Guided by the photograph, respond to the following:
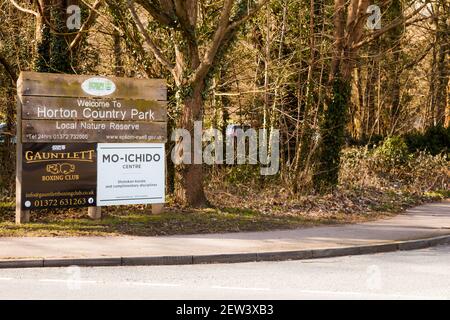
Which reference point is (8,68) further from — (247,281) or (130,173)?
(247,281)

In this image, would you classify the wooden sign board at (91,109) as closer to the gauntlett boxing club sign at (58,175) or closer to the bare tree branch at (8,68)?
Answer: the gauntlett boxing club sign at (58,175)

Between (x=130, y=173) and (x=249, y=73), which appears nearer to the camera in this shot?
(x=130, y=173)

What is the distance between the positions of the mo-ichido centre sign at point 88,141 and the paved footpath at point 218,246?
1856 mm

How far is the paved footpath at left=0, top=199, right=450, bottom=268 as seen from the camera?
10.8 meters

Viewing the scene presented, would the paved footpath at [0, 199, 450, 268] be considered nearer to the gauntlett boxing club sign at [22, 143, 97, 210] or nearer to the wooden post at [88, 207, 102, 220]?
the gauntlett boxing club sign at [22, 143, 97, 210]

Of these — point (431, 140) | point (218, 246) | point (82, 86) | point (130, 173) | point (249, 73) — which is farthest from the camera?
point (431, 140)

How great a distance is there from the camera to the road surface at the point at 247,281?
8.49m

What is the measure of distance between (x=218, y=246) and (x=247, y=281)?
8.48ft

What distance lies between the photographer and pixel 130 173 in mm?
14883

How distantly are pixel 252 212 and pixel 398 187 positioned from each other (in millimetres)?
7632

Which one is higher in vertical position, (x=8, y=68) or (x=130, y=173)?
(x=8, y=68)

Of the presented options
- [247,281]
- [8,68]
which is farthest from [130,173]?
[8,68]

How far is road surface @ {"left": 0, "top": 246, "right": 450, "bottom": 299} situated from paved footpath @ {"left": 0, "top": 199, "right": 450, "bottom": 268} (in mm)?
301
